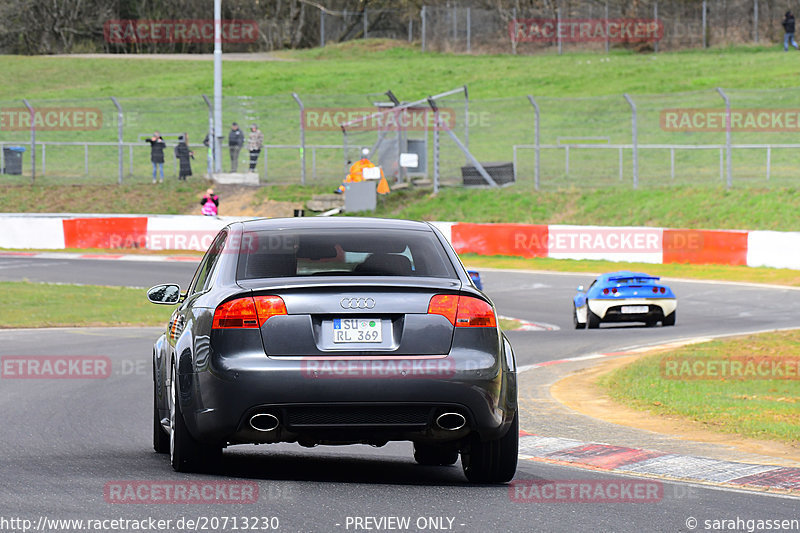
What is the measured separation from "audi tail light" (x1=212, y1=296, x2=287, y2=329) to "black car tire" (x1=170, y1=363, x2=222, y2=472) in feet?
2.10

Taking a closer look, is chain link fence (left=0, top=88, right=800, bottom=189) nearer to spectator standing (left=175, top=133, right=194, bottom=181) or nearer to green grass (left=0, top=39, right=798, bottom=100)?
spectator standing (left=175, top=133, right=194, bottom=181)

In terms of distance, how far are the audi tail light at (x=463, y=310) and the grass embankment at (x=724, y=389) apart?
11.7ft

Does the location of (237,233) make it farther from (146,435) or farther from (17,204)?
(17,204)

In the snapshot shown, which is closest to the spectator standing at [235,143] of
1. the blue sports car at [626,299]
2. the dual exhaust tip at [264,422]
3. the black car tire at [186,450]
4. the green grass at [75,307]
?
the green grass at [75,307]

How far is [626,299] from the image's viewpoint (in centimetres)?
2005

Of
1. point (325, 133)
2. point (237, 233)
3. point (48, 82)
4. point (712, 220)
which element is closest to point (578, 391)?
point (237, 233)

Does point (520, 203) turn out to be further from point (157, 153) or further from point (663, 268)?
point (157, 153)

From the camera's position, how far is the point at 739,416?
36.2ft

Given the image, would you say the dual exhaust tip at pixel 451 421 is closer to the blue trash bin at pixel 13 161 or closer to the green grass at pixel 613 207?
the green grass at pixel 613 207

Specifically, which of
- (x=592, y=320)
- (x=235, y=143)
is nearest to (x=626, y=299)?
(x=592, y=320)

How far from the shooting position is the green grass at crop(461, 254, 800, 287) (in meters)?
26.8

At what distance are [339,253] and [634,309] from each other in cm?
1301

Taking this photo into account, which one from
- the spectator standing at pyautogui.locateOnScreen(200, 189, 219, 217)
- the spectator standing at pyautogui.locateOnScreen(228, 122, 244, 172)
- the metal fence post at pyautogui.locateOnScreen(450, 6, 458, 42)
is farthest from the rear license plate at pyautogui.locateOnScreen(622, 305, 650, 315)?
the metal fence post at pyautogui.locateOnScreen(450, 6, 458, 42)

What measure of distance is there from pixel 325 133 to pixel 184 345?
43504 millimetres
